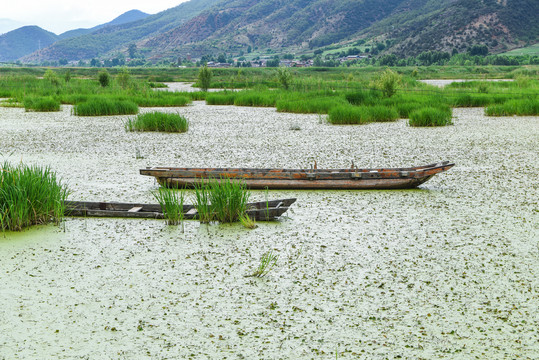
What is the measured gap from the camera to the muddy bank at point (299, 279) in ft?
9.68

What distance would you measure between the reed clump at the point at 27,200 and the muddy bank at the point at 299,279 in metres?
0.16

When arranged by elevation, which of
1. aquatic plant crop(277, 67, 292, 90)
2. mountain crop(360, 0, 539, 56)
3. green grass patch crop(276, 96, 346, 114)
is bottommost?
green grass patch crop(276, 96, 346, 114)

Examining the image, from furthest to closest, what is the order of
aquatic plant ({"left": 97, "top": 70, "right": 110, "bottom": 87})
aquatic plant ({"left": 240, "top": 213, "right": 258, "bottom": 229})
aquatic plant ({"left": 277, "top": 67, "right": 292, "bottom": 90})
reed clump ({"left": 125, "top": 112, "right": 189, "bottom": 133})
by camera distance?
aquatic plant ({"left": 97, "top": 70, "right": 110, "bottom": 87}) → aquatic plant ({"left": 277, "top": 67, "right": 292, "bottom": 90}) → reed clump ({"left": 125, "top": 112, "right": 189, "bottom": 133}) → aquatic plant ({"left": 240, "top": 213, "right": 258, "bottom": 229})

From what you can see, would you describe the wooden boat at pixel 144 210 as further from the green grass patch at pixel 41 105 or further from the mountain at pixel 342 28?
the mountain at pixel 342 28

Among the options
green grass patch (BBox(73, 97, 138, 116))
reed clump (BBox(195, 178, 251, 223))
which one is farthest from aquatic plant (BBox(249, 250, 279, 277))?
green grass patch (BBox(73, 97, 138, 116))

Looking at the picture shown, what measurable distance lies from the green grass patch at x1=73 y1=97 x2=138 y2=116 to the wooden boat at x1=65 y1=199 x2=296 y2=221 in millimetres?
10555

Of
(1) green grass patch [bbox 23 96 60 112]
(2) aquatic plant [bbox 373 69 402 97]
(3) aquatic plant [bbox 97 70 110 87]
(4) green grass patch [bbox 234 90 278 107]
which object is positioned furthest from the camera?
(3) aquatic plant [bbox 97 70 110 87]

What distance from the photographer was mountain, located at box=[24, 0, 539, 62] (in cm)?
7631

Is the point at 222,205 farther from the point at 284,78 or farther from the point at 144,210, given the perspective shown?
the point at 284,78

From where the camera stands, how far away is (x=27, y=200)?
478 cm

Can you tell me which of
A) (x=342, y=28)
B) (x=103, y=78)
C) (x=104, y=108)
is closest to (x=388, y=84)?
(x=104, y=108)

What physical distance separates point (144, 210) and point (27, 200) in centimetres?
108

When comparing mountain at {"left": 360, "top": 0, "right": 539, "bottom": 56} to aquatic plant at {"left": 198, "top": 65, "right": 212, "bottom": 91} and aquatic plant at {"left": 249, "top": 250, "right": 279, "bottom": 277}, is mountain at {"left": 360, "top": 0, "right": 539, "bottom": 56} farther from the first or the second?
aquatic plant at {"left": 249, "top": 250, "right": 279, "bottom": 277}

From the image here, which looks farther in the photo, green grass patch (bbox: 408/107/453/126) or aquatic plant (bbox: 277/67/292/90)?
aquatic plant (bbox: 277/67/292/90)
